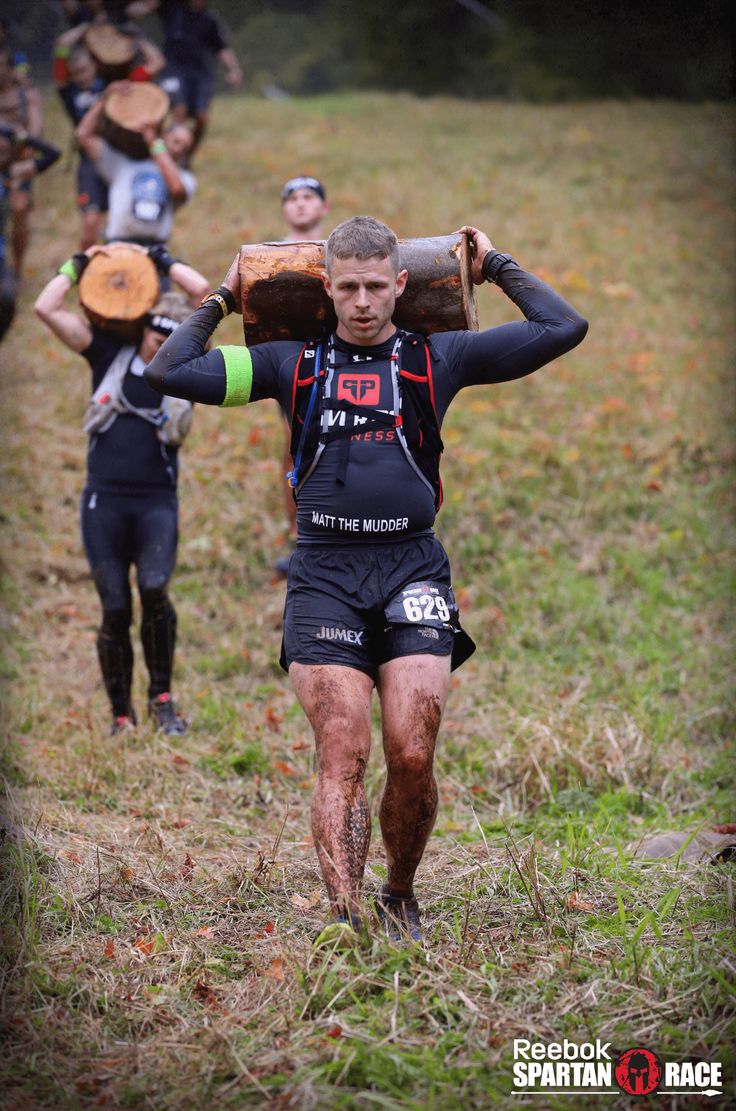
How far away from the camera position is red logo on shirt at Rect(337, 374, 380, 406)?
3840 millimetres

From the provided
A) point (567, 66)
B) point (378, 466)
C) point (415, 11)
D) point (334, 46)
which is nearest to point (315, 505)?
point (378, 466)

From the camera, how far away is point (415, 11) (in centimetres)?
3050

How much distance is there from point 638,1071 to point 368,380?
2.27 meters

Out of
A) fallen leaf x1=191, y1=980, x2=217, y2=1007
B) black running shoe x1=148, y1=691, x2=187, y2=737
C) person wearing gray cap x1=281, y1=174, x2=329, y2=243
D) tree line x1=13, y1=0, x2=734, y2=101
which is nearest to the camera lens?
fallen leaf x1=191, y1=980, x2=217, y2=1007

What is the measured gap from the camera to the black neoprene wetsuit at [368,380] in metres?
3.85

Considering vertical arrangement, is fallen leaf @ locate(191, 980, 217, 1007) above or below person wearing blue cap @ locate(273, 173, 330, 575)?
below

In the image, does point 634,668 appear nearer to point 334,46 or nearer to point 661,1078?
point 661,1078

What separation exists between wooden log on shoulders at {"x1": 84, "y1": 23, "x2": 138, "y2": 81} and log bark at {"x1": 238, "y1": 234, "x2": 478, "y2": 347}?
717cm

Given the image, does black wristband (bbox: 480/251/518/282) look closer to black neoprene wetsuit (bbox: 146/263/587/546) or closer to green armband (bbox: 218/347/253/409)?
black neoprene wetsuit (bbox: 146/263/587/546)

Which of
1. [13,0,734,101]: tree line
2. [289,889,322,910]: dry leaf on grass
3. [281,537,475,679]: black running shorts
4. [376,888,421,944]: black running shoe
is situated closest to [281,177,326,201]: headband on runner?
[281,537,475,679]: black running shorts

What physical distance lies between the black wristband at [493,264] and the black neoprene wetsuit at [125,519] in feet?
7.95

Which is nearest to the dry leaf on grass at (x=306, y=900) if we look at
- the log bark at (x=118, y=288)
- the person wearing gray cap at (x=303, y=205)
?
the log bark at (x=118, y=288)

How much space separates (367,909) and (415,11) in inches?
1224

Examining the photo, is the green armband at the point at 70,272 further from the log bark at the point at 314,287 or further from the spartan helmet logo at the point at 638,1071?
the spartan helmet logo at the point at 638,1071
